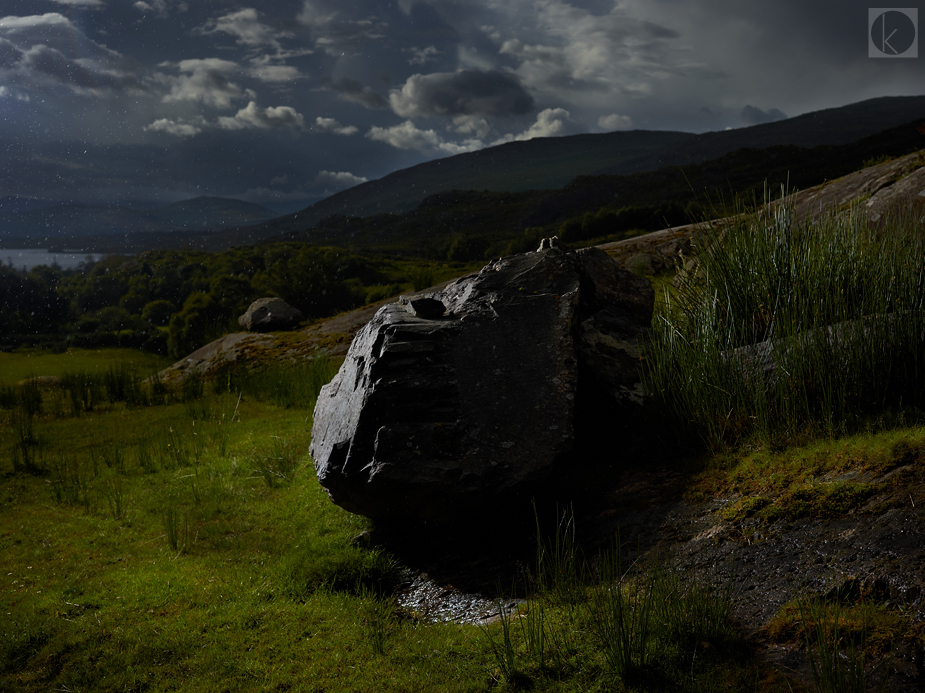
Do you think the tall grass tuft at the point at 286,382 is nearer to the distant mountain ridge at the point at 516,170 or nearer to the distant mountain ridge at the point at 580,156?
the distant mountain ridge at the point at 516,170

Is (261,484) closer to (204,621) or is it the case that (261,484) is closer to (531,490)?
(204,621)

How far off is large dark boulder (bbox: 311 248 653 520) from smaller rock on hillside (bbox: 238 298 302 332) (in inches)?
487

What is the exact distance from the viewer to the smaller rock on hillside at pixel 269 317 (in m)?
17.2

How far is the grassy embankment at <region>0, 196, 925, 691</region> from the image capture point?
106 inches

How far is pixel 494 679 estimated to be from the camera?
9.10 ft

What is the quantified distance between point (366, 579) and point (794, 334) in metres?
3.82

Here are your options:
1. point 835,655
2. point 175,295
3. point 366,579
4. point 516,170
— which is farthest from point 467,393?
point 516,170

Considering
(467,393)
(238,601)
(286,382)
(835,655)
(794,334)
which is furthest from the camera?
(286,382)

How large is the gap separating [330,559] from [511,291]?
296 centimetres

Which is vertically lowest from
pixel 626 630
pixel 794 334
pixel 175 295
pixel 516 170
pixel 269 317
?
pixel 626 630

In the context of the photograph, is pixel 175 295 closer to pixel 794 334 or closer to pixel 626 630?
pixel 794 334

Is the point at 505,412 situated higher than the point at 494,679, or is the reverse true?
the point at 505,412

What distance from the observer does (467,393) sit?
15.3 ft

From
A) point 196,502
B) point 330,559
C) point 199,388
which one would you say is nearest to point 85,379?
point 199,388
